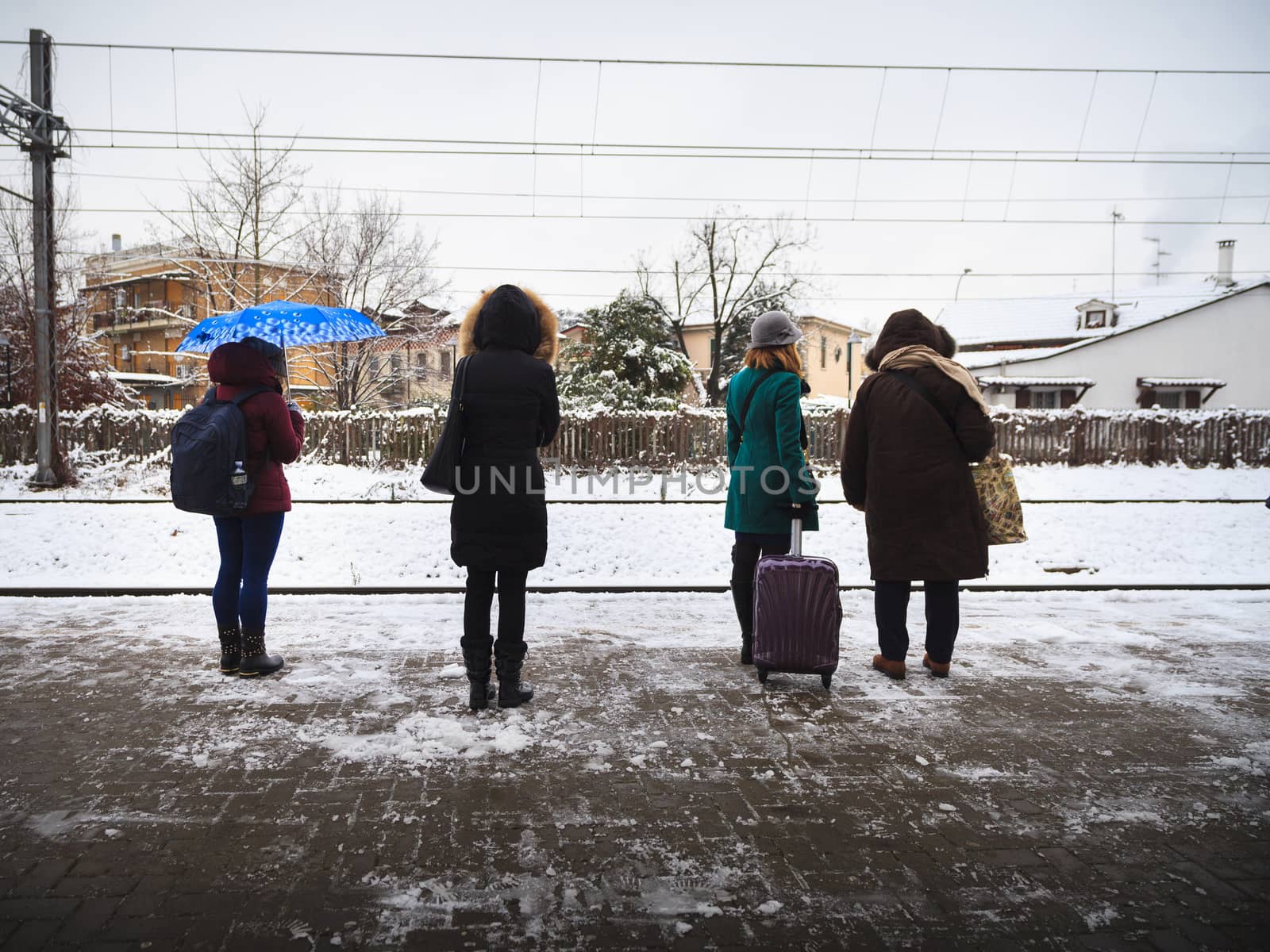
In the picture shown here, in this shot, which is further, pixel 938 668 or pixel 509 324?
pixel 938 668

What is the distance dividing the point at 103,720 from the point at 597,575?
15.2 ft

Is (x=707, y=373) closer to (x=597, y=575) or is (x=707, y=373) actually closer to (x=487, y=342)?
(x=597, y=575)

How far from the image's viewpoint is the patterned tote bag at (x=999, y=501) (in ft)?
13.9

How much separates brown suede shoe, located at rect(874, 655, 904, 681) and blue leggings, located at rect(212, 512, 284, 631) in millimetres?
3343

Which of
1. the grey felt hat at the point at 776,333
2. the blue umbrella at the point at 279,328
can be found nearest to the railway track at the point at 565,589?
the blue umbrella at the point at 279,328

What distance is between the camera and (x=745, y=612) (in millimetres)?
4566

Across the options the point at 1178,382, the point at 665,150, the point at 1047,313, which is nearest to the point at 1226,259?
the point at 1047,313

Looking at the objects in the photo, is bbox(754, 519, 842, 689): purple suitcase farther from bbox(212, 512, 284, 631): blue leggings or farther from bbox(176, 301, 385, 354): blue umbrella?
bbox(212, 512, 284, 631): blue leggings

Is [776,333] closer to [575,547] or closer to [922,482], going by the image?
[922,482]

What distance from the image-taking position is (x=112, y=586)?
6.59 m

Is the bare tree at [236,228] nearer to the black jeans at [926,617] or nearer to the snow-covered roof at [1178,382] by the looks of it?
the black jeans at [926,617]

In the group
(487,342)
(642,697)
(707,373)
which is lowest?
(642,697)

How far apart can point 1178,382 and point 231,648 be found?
3520 centimetres

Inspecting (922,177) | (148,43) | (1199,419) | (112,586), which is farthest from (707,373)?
(112,586)
